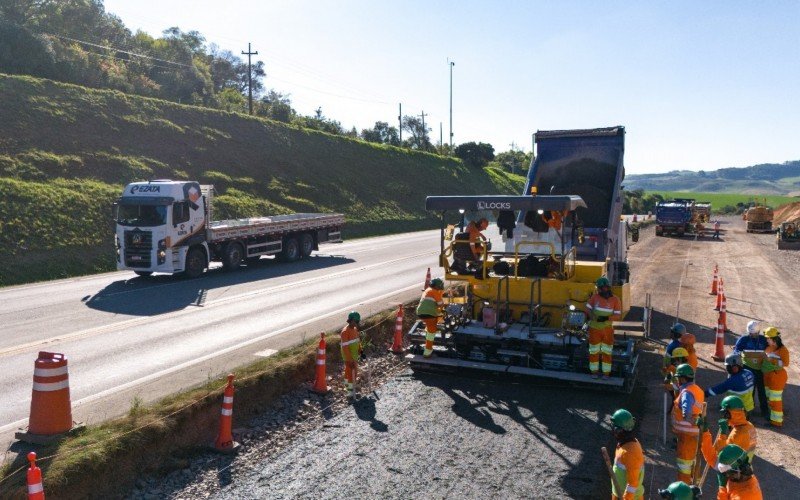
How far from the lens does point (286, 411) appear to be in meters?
9.15

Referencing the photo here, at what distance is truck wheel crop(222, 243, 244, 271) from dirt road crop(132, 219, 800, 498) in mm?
12125

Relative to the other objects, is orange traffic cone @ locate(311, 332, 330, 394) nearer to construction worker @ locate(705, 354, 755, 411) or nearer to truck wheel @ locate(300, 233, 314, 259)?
construction worker @ locate(705, 354, 755, 411)

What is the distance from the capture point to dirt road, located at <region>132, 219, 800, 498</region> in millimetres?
6738

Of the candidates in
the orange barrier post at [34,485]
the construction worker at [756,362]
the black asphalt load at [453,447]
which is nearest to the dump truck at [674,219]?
the construction worker at [756,362]

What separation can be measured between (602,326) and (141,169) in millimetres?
32032

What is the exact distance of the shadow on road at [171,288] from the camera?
52.1 ft

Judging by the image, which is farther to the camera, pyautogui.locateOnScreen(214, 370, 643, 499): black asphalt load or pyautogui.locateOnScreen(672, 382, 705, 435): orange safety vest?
Answer: pyautogui.locateOnScreen(214, 370, 643, 499): black asphalt load

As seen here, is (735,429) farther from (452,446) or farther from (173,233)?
(173,233)

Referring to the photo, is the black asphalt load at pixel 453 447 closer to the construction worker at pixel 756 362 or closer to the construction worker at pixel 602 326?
the construction worker at pixel 602 326

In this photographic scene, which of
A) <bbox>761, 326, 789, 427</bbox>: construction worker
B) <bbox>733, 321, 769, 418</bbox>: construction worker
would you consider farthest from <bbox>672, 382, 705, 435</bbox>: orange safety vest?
<bbox>733, 321, 769, 418</bbox>: construction worker

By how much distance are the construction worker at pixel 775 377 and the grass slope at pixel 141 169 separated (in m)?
21.6

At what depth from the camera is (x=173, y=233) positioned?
1986 cm

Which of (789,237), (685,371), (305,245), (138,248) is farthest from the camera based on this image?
(789,237)

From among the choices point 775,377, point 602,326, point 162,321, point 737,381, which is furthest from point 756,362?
point 162,321
